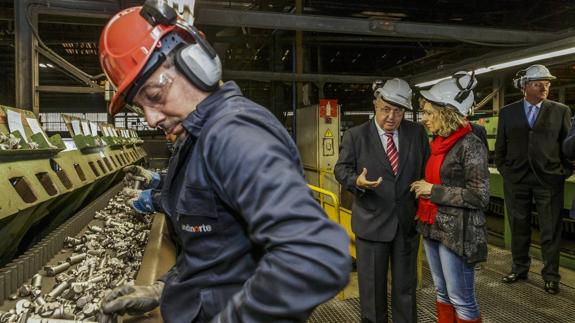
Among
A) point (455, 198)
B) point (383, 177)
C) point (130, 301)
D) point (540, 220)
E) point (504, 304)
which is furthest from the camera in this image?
point (540, 220)

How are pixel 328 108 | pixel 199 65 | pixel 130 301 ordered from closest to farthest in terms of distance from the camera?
1. pixel 199 65
2. pixel 130 301
3. pixel 328 108

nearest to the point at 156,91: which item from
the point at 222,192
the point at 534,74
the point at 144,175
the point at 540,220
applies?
the point at 222,192

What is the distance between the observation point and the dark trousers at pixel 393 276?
254 cm

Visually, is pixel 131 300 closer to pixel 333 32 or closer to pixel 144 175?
pixel 144 175

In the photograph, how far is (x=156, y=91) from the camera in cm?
102

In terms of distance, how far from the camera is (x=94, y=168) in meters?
3.96

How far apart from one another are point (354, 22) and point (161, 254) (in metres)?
3.25

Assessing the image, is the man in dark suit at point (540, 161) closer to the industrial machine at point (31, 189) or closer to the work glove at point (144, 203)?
the work glove at point (144, 203)

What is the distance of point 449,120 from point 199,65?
1.78 meters

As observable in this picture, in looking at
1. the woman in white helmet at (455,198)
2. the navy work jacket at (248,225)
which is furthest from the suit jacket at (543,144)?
the navy work jacket at (248,225)

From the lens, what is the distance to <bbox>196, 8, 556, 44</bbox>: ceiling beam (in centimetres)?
397

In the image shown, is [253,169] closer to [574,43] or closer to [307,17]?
[307,17]

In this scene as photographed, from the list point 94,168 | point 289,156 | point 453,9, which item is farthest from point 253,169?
point 453,9

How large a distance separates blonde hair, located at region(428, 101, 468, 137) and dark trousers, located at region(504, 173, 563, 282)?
1.84m
